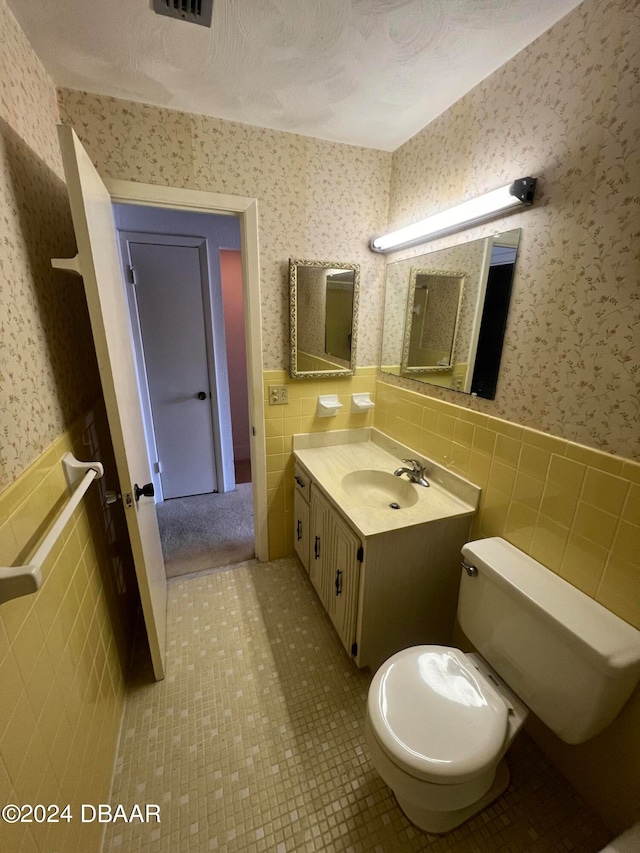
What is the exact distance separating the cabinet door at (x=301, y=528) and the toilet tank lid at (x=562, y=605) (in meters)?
0.85

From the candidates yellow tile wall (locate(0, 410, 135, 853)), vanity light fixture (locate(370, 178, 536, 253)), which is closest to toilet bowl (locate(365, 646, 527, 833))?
yellow tile wall (locate(0, 410, 135, 853))

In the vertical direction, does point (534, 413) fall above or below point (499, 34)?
below

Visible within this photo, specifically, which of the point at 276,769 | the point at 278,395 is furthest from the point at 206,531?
the point at 276,769

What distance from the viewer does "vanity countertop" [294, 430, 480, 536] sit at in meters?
1.26

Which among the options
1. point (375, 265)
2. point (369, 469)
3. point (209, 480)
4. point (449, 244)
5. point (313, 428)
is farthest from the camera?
point (209, 480)

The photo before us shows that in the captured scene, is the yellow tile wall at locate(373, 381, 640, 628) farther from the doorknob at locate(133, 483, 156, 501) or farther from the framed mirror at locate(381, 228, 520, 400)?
the doorknob at locate(133, 483, 156, 501)

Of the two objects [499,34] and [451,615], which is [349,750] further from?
[499,34]

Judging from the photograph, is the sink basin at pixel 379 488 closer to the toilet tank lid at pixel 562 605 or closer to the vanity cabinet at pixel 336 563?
the vanity cabinet at pixel 336 563

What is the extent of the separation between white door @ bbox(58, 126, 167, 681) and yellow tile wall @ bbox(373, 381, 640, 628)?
1.23 metres

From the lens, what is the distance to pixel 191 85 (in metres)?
1.21

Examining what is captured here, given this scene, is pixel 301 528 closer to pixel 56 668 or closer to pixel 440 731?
pixel 440 731

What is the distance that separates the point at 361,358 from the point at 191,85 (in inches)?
50.7

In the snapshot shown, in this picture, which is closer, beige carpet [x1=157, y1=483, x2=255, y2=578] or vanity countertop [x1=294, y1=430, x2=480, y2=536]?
vanity countertop [x1=294, y1=430, x2=480, y2=536]

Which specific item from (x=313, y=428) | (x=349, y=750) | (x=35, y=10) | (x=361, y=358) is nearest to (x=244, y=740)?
(x=349, y=750)
